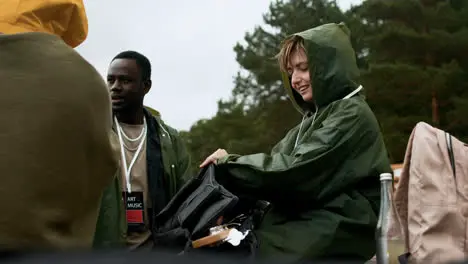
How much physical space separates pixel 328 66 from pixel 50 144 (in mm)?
1913

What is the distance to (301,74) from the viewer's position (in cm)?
327

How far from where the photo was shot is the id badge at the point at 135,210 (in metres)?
3.14

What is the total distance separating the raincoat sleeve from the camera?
109 inches

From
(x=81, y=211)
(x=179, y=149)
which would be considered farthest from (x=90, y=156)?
(x=179, y=149)

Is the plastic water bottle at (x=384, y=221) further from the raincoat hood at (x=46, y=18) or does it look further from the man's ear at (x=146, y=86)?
the man's ear at (x=146, y=86)

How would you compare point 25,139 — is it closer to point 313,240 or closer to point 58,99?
point 58,99

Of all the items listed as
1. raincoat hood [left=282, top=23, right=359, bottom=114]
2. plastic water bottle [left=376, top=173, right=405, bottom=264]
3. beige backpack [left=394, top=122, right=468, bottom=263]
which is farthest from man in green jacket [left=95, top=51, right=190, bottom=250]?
beige backpack [left=394, top=122, right=468, bottom=263]

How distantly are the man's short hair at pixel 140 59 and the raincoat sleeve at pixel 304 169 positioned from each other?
0.96 m

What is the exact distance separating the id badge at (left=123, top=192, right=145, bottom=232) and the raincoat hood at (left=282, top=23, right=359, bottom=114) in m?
0.93

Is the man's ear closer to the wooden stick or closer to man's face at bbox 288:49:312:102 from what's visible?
man's face at bbox 288:49:312:102

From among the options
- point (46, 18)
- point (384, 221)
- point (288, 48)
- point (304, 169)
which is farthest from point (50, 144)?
point (288, 48)

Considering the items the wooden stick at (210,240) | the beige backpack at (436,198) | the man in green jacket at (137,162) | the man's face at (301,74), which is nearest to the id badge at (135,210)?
the man in green jacket at (137,162)

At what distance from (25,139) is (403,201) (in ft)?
7.02

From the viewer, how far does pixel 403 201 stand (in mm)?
3160
